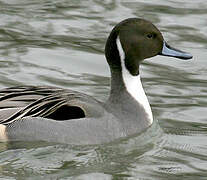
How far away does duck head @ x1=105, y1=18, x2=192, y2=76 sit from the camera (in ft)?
27.5

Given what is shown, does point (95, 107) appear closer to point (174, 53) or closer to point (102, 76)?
point (174, 53)

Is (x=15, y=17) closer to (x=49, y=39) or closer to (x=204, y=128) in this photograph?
(x=49, y=39)

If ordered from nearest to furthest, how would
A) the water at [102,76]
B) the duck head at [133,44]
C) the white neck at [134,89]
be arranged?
the water at [102,76], the duck head at [133,44], the white neck at [134,89]

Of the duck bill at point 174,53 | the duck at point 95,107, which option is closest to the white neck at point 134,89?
the duck at point 95,107

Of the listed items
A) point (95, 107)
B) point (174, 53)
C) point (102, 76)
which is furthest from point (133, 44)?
point (102, 76)

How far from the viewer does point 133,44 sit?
27.9ft

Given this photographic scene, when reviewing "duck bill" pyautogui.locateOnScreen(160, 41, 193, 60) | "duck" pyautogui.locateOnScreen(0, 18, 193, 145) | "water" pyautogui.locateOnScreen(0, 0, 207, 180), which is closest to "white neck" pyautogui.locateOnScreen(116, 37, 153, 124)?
"duck" pyautogui.locateOnScreen(0, 18, 193, 145)

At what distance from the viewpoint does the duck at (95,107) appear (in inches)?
314

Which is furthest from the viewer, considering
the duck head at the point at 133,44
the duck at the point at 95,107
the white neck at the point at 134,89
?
the white neck at the point at 134,89

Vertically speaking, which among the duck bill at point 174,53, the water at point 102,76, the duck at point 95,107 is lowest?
the water at point 102,76

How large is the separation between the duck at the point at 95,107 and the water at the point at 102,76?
105 mm

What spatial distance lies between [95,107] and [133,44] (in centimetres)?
81

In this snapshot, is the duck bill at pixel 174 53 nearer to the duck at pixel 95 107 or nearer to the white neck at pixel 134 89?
the duck at pixel 95 107

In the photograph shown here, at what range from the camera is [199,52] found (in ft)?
35.6
